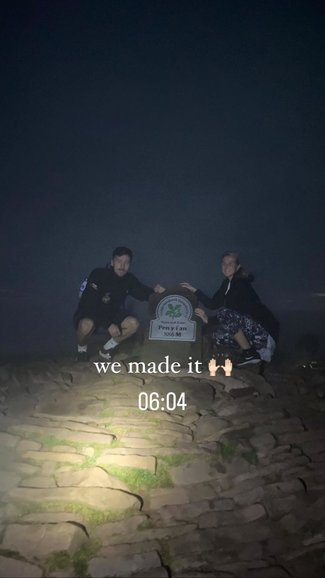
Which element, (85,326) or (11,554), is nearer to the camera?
(11,554)

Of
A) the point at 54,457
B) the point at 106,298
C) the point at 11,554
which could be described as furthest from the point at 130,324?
the point at 11,554

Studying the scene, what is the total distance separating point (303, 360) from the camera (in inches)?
310

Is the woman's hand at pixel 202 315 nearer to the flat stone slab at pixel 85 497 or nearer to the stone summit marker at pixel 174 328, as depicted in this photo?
the stone summit marker at pixel 174 328

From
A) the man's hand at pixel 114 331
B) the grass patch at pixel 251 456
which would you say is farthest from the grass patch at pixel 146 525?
the man's hand at pixel 114 331

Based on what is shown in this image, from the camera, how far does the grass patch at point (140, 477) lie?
3371 mm

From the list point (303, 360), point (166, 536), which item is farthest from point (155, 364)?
point (166, 536)

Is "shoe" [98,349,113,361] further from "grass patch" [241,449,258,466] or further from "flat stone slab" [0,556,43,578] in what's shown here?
"flat stone slab" [0,556,43,578]

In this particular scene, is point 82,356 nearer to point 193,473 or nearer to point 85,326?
point 85,326

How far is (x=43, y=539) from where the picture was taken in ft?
8.69

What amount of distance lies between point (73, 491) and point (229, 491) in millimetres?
1401

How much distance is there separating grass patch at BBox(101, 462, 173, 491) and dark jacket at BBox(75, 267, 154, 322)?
469 cm

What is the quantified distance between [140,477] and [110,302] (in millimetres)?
5058

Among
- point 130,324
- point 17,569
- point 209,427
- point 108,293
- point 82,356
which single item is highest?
point 108,293

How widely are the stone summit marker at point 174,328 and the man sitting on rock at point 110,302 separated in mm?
399
